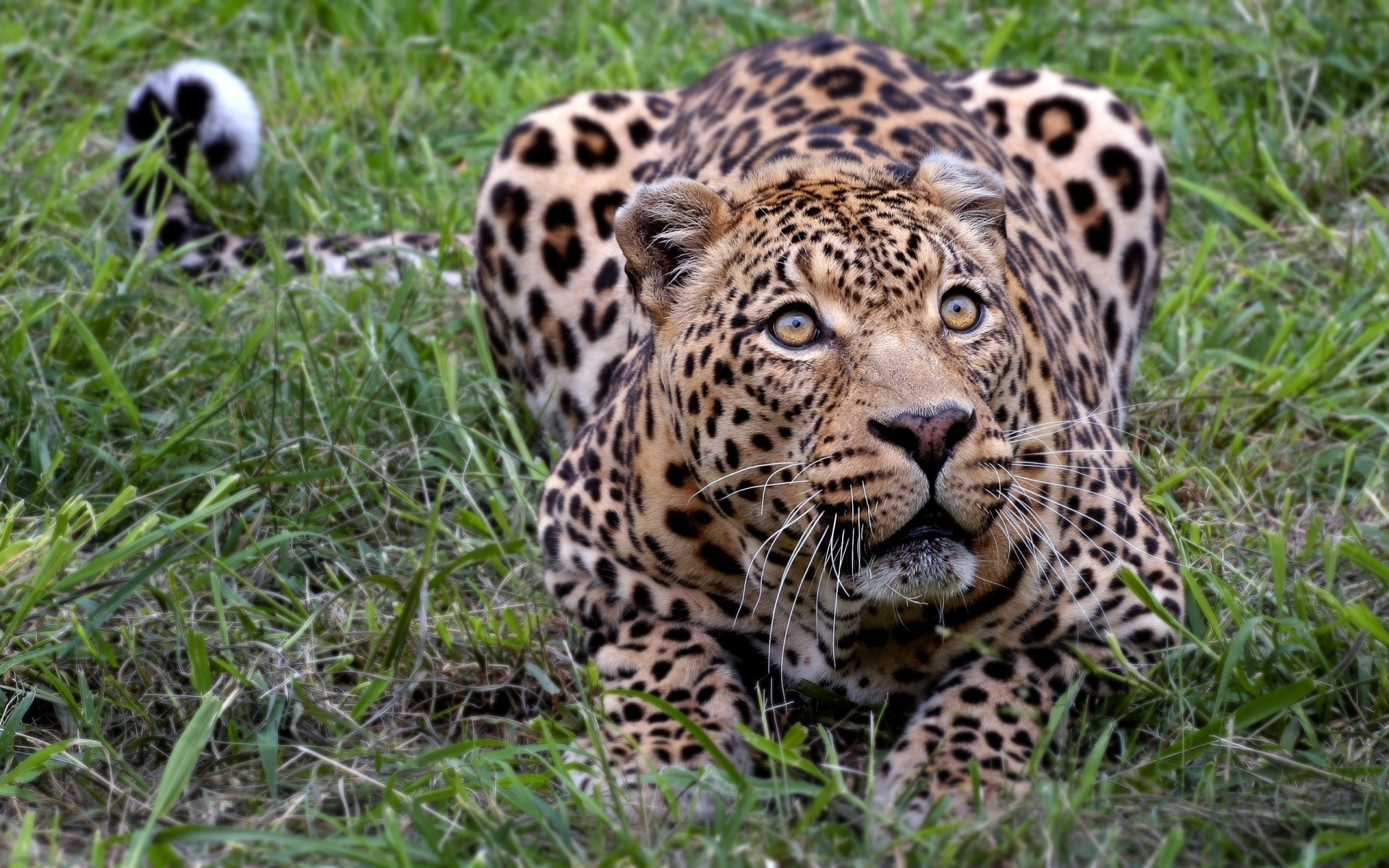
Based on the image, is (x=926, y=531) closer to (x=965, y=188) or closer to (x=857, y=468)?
(x=857, y=468)

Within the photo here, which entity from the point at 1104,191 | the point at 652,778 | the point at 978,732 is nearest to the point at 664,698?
the point at 652,778

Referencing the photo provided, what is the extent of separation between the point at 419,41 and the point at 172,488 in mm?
3924

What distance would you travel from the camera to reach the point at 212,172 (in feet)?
23.2

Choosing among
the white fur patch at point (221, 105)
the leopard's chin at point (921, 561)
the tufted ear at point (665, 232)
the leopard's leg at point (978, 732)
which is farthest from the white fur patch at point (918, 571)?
the white fur patch at point (221, 105)

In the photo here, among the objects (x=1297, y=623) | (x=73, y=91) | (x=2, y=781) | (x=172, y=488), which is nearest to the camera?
(x=2, y=781)

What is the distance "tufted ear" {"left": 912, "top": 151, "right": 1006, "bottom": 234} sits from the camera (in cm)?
454

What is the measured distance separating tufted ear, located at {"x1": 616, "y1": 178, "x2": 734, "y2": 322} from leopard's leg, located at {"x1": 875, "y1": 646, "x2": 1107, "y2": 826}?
1196mm

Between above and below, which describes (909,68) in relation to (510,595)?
above

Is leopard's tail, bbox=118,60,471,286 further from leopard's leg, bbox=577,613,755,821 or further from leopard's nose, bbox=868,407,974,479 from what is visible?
leopard's nose, bbox=868,407,974,479

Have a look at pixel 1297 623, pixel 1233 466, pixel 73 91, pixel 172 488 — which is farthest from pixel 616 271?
pixel 73 91

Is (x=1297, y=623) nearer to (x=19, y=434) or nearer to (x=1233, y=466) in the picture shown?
(x=1233, y=466)

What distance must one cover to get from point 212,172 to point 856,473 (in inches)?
159

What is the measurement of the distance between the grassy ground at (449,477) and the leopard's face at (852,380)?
542mm

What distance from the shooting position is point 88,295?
239 inches
